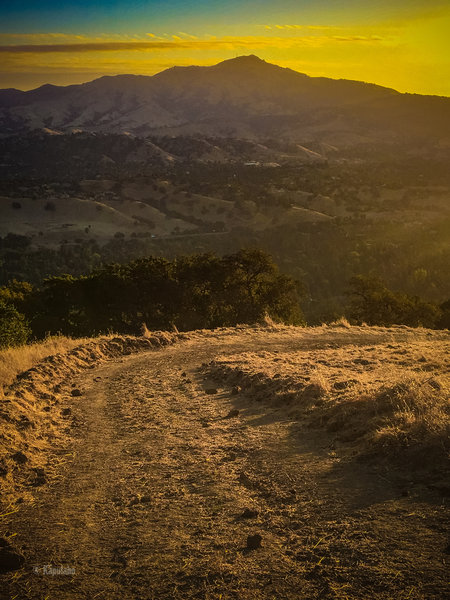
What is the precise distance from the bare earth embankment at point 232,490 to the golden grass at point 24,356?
3.88 ft

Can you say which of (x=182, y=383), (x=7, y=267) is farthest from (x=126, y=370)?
(x=7, y=267)

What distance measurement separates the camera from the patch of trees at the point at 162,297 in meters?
34.2

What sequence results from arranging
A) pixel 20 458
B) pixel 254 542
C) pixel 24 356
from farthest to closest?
pixel 24 356 < pixel 20 458 < pixel 254 542

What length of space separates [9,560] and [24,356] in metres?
11.1

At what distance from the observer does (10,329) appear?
24219mm

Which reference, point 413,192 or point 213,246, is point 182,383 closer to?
point 213,246

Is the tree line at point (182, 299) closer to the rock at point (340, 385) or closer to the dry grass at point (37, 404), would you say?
the dry grass at point (37, 404)

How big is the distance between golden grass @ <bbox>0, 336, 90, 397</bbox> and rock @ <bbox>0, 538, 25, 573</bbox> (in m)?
6.32

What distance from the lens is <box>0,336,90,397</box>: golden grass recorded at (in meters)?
13.2

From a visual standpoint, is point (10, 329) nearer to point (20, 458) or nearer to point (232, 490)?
point (20, 458)

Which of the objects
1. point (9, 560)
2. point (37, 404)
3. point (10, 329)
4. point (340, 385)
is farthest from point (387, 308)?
point (9, 560)

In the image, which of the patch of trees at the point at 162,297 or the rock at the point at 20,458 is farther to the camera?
the patch of trees at the point at 162,297

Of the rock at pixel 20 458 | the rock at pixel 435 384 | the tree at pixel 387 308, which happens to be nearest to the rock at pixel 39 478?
the rock at pixel 20 458

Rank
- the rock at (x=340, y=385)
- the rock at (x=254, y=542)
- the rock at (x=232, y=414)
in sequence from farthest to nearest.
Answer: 1. the rock at (x=340, y=385)
2. the rock at (x=232, y=414)
3. the rock at (x=254, y=542)
